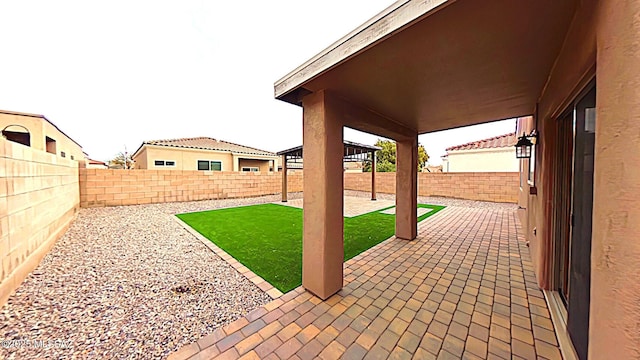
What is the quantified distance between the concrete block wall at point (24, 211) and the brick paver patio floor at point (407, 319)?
2.85 metres

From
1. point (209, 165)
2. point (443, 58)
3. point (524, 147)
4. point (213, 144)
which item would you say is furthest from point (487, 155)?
point (213, 144)

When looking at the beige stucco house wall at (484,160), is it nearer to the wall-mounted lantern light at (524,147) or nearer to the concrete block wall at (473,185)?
the concrete block wall at (473,185)

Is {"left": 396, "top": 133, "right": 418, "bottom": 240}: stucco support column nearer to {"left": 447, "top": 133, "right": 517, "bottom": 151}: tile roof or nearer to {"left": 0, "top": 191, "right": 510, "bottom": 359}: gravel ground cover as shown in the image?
{"left": 0, "top": 191, "right": 510, "bottom": 359}: gravel ground cover

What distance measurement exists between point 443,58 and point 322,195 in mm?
1795

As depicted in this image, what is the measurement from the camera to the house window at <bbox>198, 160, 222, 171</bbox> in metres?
16.5

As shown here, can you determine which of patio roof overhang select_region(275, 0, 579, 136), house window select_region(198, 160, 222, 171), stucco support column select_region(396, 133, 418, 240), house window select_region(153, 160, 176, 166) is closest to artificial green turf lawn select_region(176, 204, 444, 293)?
stucco support column select_region(396, 133, 418, 240)

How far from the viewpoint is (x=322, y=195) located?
8.64 ft

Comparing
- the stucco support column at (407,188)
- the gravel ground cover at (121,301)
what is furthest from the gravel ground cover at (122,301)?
the stucco support column at (407,188)

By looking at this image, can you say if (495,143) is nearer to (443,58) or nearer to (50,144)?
(443,58)

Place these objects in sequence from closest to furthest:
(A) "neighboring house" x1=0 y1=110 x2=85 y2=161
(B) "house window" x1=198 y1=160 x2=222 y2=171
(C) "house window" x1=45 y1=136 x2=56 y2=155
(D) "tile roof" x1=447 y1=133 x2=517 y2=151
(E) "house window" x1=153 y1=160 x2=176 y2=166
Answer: (A) "neighboring house" x1=0 y1=110 x2=85 y2=161
(C) "house window" x1=45 y1=136 x2=56 y2=155
(D) "tile roof" x1=447 y1=133 x2=517 y2=151
(E) "house window" x1=153 y1=160 x2=176 y2=166
(B) "house window" x1=198 y1=160 x2=222 y2=171

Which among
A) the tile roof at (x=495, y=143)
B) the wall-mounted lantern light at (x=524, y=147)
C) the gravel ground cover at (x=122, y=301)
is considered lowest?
the gravel ground cover at (x=122, y=301)

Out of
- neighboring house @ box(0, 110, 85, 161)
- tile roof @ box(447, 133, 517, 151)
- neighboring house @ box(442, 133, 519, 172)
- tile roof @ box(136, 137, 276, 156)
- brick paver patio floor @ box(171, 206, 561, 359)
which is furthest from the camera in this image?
tile roof @ box(136, 137, 276, 156)

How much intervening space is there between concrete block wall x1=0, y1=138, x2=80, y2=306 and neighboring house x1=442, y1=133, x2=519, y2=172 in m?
19.5

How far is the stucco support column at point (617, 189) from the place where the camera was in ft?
2.85
